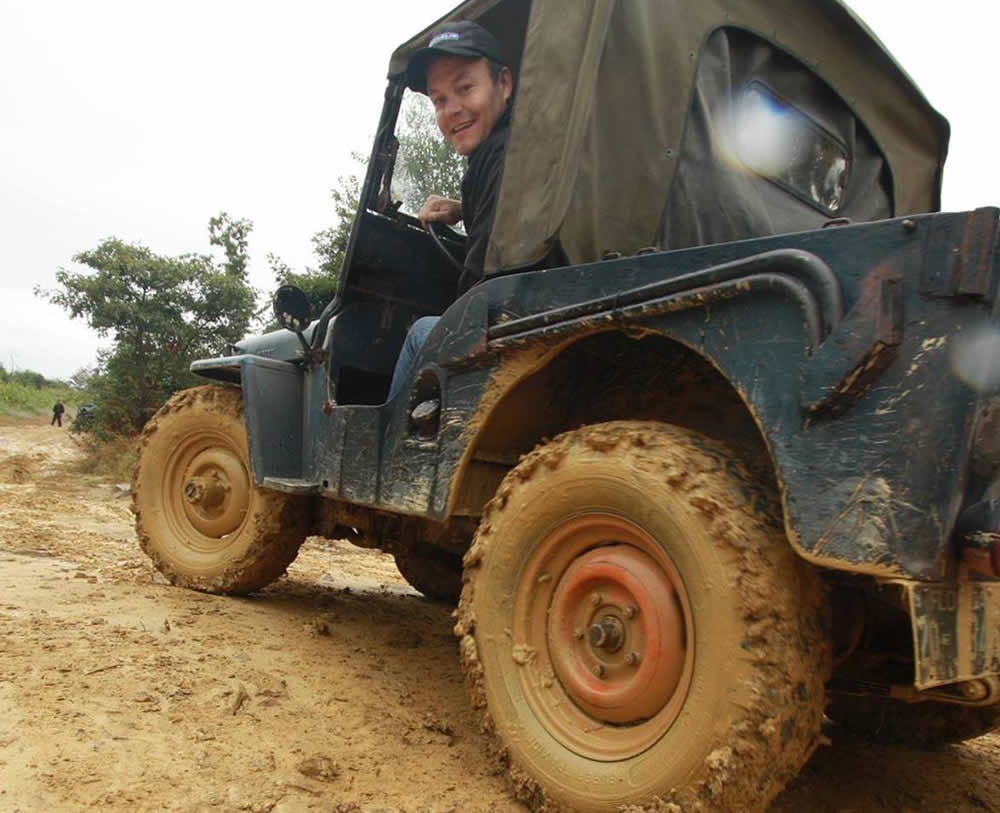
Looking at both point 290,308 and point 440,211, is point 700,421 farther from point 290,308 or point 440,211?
point 290,308

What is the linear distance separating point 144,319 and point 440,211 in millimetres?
11238

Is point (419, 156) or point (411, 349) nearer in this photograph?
point (411, 349)

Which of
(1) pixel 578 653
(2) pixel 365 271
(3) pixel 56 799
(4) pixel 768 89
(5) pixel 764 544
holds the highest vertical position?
(4) pixel 768 89

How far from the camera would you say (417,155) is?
12.9ft

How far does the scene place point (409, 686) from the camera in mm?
2994

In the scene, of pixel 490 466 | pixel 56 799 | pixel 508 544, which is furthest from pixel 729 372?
pixel 56 799

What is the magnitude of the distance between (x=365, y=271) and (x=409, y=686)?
1.86 m

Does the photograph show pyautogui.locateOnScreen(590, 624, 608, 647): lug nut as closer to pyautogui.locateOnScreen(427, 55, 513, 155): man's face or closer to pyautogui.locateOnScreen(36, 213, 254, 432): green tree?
pyautogui.locateOnScreen(427, 55, 513, 155): man's face

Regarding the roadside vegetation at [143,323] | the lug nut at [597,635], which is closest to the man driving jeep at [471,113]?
the lug nut at [597,635]

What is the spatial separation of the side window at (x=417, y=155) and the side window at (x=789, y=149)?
1.29 meters

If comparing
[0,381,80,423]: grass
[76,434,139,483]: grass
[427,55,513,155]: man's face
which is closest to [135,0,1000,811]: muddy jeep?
[427,55,513,155]: man's face

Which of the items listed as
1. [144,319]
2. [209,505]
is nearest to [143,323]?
[144,319]

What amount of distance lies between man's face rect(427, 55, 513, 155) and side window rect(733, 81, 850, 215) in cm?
102

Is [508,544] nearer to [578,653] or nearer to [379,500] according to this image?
[578,653]
